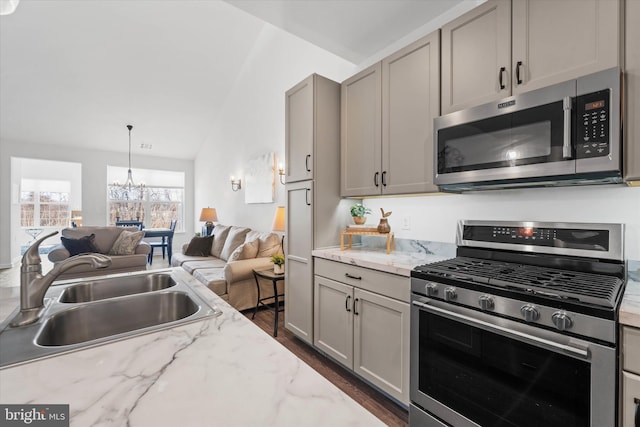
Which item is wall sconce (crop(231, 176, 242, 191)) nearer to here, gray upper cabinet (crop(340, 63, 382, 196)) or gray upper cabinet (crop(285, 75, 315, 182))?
gray upper cabinet (crop(285, 75, 315, 182))

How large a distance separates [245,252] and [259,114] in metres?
2.45

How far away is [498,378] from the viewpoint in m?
1.25

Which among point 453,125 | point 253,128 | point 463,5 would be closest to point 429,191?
point 453,125

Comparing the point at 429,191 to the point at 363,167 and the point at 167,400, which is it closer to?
the point at 363,167

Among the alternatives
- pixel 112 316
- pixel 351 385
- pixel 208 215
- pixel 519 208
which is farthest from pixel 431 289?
pixel 208 215

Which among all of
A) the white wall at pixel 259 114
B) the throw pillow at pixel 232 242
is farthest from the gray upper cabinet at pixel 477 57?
the throw pillow at pixel 232 242

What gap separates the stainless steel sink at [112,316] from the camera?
103 centimetres

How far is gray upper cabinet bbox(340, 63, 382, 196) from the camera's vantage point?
2242 mm

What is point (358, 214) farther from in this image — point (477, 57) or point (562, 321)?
point (562, 321)

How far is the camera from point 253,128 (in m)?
4.99

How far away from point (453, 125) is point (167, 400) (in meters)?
1.81

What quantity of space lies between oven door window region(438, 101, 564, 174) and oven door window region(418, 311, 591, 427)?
0.87m

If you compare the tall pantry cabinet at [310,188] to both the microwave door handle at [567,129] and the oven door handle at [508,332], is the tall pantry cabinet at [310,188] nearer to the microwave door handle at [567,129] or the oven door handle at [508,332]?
the oven door handle at [508,332]

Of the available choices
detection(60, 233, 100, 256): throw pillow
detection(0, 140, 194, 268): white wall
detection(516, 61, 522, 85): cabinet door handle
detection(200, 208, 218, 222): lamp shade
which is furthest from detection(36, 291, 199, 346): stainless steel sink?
detection(0, 140, 194, 268): white wall
